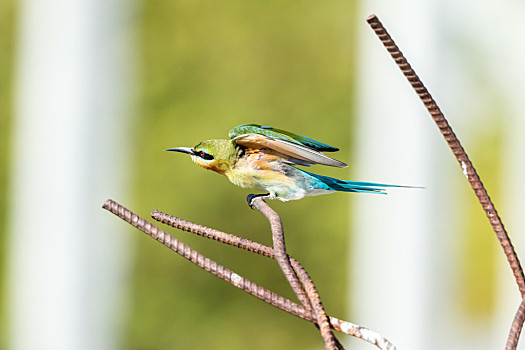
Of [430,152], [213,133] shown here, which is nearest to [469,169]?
[430,152]

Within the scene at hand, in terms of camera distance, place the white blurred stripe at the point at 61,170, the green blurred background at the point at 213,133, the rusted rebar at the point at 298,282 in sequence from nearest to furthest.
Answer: the rusted rebar at the point at 298,282
the white blurred stripe at the point at 61,170
the green blurred background at the point at 213,133

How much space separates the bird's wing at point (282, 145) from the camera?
0.88 ft

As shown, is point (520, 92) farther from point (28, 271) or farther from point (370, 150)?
point (28, 271)

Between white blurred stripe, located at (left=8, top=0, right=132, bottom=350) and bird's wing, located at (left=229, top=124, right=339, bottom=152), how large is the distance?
1.04m

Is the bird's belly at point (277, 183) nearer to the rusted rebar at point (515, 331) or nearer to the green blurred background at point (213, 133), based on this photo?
the rusted rebar at point (515, 331)

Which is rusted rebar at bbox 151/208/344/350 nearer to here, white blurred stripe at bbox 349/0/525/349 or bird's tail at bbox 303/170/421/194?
bird's tail at bbox 303/170/421/194

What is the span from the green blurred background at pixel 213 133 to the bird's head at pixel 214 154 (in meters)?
1.35

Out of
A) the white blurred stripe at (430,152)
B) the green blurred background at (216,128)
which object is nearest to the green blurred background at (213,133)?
the green blurred background at (216,128)

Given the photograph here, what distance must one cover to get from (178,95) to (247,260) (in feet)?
1.92

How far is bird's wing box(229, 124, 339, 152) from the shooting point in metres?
0.27

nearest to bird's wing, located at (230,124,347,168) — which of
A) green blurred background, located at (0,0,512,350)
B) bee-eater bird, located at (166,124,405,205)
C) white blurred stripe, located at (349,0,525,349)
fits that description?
bee-eater bird, located at (166,124,405,205)

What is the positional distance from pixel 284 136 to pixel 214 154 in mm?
38

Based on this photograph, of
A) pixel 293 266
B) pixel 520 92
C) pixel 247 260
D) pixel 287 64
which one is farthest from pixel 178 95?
pixel 293 266

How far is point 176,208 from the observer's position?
1763 millimetres
